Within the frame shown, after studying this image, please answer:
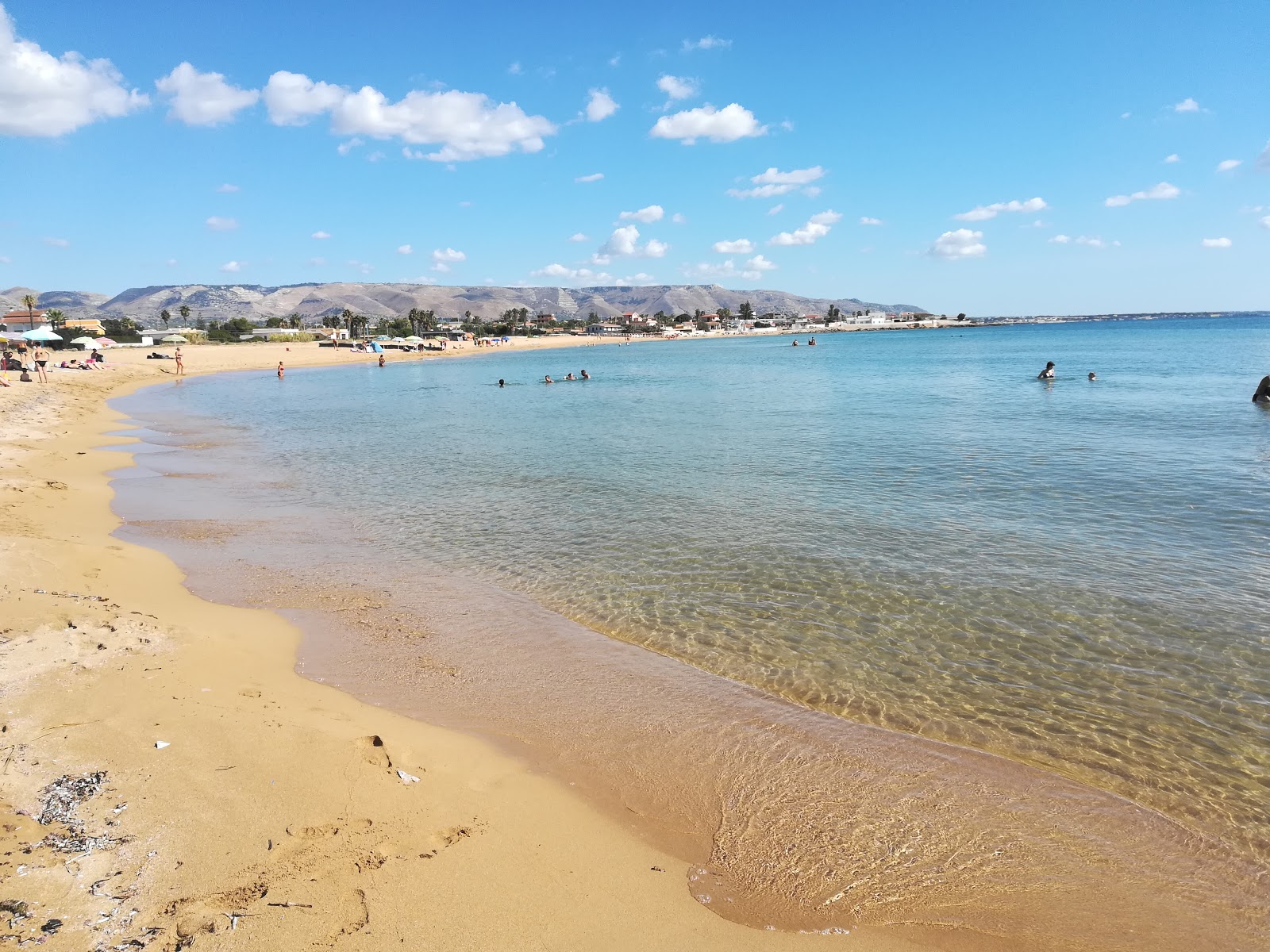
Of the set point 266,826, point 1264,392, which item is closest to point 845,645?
point 266,826

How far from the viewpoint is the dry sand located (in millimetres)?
3957

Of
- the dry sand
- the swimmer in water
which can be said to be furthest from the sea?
the swimmer in water

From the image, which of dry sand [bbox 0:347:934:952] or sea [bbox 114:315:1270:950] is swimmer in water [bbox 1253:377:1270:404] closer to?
sea [bbox 114:315:1270:950]

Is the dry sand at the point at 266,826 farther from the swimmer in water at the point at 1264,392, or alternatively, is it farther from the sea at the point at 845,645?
the swimmer in water at the point at 1264,392

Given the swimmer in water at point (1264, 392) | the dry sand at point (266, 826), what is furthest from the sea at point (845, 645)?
the swimmer in water at point (1264, 392)

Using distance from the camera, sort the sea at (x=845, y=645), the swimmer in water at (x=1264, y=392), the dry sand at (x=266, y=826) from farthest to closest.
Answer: the swimmer in water at (x=1264, y=392)
the sea at (x=845, y=645)
the dry sand at (x=266, y=826)

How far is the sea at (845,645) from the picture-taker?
4.91 metres

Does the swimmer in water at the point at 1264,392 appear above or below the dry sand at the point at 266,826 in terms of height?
above

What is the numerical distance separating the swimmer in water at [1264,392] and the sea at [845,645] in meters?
14.2

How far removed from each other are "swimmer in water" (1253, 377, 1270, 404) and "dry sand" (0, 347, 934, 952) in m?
41.8

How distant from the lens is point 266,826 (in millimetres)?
4773

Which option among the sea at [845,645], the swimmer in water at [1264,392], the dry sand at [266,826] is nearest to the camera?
the dry sand at [266,826]

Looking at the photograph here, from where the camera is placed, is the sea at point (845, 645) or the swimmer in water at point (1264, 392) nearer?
the sea at point (845, 645)

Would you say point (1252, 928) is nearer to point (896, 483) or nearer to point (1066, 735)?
point (1066, 735)
